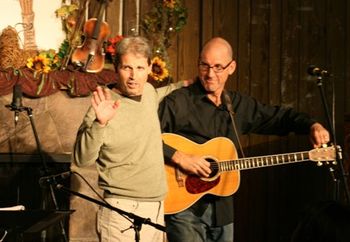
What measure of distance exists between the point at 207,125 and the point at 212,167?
265 millimetres

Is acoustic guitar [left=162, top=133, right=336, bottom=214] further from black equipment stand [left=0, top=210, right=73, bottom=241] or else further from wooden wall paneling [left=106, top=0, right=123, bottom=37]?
wooden wall paneling [left=106, top=0, right=123, bottom=37]

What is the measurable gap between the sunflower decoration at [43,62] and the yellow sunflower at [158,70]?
30.3 inches

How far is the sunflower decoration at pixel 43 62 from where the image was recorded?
186 inches

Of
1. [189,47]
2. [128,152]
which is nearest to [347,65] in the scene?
[189,47]

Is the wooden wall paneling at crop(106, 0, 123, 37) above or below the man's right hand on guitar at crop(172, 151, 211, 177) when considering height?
above

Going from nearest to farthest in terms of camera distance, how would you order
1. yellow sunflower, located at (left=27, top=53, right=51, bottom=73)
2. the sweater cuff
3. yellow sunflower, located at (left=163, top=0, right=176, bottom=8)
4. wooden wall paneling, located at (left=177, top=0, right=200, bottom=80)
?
the sweater cuff, yellow sunflower, located at (left=27, top=53, right=51, bottom=73), yellow sunflower, located at (left=163, top=0, right=176, bottom=8), wooden wall paneling, located at (left=177, top=0, right=200, bottom=80)

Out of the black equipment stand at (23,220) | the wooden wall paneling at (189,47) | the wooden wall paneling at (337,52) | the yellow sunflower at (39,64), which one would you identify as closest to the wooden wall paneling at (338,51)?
the wooden wall paneling at (337,52)

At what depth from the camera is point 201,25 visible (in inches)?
210

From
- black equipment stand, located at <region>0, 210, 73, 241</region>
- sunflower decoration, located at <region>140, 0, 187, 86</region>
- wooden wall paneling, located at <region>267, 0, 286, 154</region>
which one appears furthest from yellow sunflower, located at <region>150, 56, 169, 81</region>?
black equipment stand, located at <region>0, 210, 73, 241</region>

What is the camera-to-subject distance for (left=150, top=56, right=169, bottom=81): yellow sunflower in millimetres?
4887

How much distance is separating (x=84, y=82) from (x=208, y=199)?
5.39 feet

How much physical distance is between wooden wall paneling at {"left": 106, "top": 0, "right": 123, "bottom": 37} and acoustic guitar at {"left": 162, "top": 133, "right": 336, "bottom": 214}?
1741mm

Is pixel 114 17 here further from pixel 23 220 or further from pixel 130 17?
pixel 23 220

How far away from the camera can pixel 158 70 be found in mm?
4902
